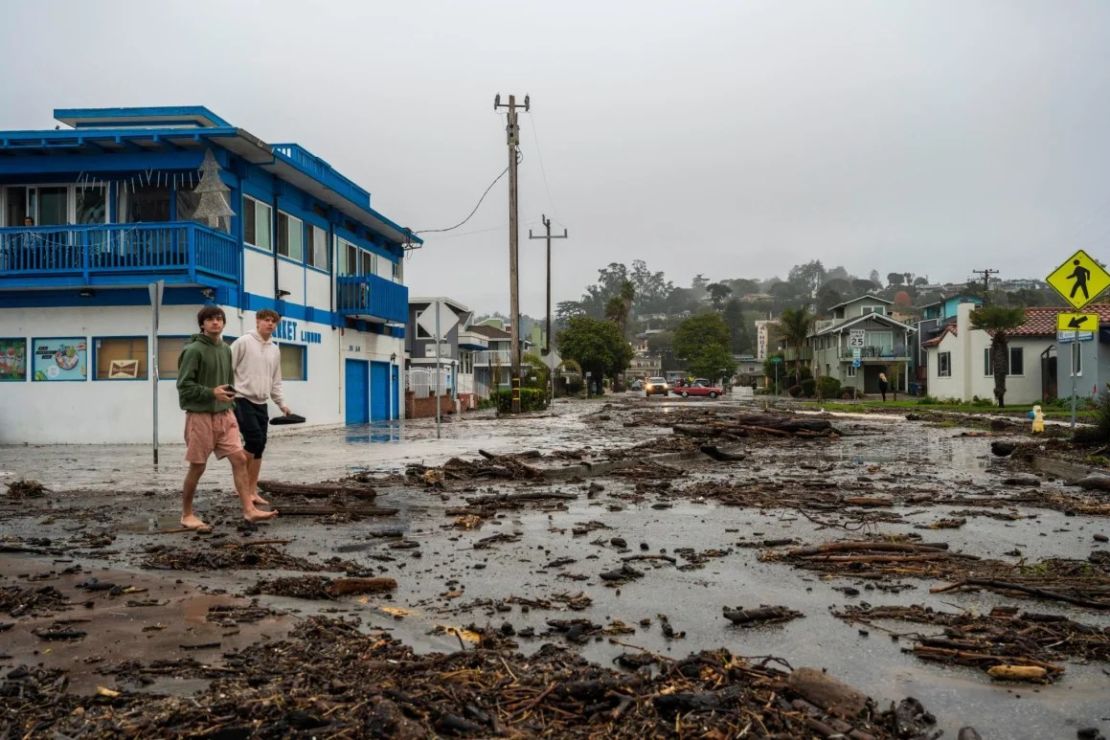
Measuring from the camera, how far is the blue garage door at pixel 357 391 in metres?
29.4

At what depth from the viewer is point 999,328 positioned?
41.2 m

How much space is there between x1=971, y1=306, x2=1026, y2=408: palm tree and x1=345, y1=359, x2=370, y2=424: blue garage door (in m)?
27.3

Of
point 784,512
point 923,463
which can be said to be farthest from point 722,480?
point 923,463

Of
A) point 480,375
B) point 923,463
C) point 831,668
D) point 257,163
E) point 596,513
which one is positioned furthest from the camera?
point 480,375

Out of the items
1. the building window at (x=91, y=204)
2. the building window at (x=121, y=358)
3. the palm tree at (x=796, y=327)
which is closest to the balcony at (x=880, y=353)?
the palm tree at (x=796, y=327)

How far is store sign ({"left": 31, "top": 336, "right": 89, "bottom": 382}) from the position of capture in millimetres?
20781

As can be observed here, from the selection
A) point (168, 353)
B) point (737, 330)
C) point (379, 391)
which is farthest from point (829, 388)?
point (737, 330)

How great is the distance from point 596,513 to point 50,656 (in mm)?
5261

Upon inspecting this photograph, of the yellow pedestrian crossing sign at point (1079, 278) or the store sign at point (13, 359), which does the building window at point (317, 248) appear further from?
the yellow pedestrian crossing sign at point (1079, 278)

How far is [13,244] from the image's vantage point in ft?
66.4

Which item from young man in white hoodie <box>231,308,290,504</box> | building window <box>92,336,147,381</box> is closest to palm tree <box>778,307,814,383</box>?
building window <box>92,336,147,381</box>

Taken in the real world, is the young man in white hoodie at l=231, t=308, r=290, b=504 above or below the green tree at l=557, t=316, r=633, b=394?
below

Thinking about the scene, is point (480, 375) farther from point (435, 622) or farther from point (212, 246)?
point (435, 622)

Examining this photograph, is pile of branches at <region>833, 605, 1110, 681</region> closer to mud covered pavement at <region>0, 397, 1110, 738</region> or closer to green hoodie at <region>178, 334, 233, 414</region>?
mud covered pavement at <region>0, 397, 1110, 738</region>
